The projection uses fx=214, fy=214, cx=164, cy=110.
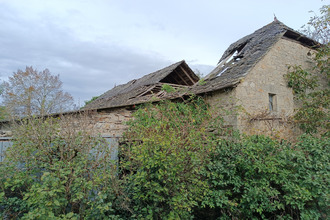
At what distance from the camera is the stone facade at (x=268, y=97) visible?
20.3 feet

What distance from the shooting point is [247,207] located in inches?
182

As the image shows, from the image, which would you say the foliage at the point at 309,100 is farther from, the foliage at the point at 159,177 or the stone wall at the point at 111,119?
the stone wall at the point at 111,119

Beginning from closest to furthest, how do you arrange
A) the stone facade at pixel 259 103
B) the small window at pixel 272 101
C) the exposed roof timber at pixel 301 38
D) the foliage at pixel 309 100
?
the stone facade at pixel 259 103
the foliage at pixel 309 100
the small window at pixel 272 101
the exposed roof timber at pixel 301 38

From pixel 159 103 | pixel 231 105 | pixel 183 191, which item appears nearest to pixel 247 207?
pixel 183 191

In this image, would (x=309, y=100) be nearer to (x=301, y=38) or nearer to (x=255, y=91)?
(x=301, y=38)

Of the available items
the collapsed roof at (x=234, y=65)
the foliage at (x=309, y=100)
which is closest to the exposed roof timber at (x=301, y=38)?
the collapsed roof at (x=234, y=65)

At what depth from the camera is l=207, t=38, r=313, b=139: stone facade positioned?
6.19 meters

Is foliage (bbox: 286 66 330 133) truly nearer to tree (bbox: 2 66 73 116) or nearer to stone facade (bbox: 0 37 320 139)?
stone facade (bbox: 0 37 320 139)

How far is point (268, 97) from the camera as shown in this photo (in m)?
7.05

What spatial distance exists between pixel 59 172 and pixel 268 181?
159 inches

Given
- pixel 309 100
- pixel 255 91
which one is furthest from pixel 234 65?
pixel 309 100

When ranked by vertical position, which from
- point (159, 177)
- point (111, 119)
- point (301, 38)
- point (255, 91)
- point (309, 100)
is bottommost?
point (159, 177)

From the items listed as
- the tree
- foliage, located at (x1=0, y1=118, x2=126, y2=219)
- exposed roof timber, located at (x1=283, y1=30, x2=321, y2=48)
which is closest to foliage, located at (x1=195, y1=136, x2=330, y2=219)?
foliage, located at (x1=0, y1=118, x2=126, y2=219)

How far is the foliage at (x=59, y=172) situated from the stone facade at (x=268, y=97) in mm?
3960
